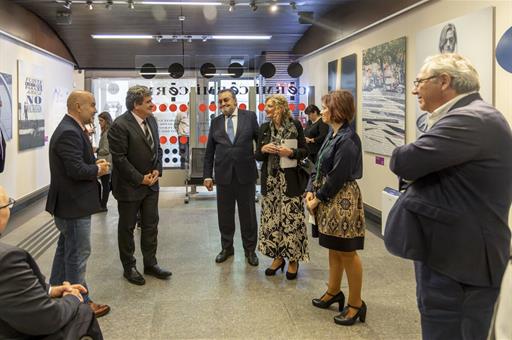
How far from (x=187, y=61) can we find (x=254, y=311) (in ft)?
24.9

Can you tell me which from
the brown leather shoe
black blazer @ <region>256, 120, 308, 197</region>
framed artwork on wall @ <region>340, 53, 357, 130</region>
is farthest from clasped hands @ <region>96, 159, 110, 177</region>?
framed artwork on wall @ <region>340, 53, 357, 130</region>

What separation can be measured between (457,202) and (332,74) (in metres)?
6.77

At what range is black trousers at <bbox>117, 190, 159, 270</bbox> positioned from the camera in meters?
3.84

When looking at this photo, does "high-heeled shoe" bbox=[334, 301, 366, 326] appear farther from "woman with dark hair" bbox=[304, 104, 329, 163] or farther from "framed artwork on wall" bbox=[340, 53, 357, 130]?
"framed artwork on wall" bbox=[340, 53, 357, 130]

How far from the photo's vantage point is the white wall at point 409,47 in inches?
147

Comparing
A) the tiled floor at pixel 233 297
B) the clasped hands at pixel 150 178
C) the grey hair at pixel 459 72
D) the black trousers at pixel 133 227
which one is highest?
the grey hair at pixel 459 72

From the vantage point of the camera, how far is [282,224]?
3.91 m

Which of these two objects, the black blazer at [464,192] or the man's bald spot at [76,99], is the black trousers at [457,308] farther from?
the man's bald spot at [76,99]

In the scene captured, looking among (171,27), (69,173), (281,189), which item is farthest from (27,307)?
(171,27)

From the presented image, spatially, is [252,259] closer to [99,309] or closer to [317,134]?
[99,309]

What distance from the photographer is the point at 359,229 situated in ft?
9.82

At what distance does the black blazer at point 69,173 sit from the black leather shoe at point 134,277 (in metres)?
1.02

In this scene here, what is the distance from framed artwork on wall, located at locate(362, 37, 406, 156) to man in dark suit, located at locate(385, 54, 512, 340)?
386cm

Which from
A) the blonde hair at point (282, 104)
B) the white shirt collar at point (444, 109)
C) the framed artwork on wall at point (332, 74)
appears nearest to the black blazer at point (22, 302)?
the white shirt collar at point (444, 109)
